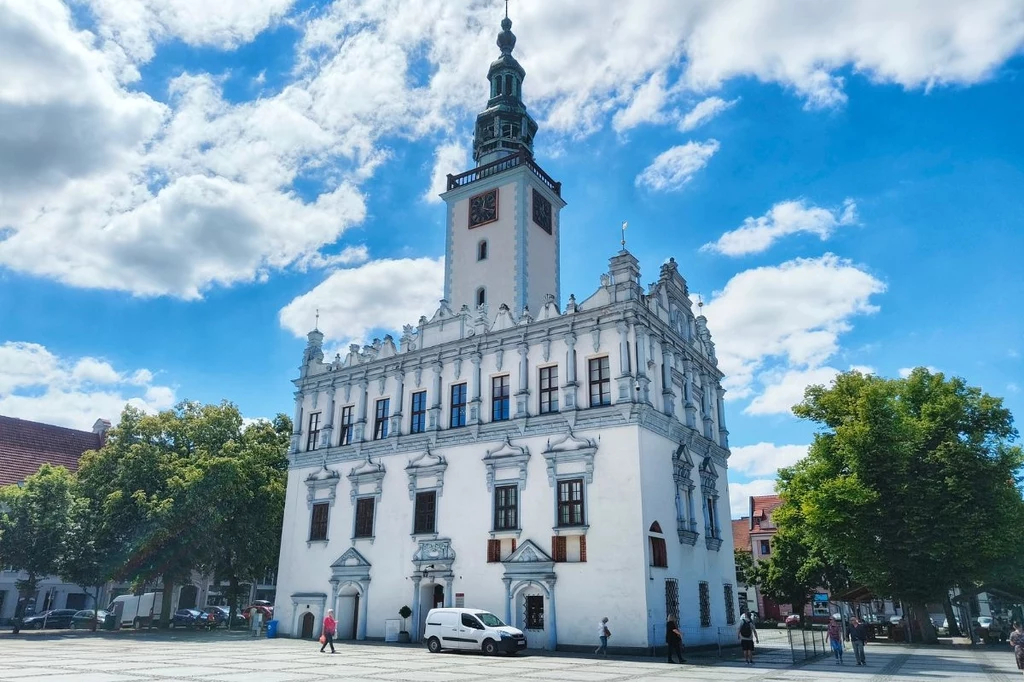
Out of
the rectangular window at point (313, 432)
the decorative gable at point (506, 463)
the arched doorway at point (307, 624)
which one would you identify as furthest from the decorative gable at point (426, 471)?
the arched doorway at point (307, 624)

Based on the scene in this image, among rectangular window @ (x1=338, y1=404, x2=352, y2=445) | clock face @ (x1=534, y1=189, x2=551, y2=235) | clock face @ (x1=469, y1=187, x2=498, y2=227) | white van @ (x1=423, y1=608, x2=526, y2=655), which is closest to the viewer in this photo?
white van @ (x1=423, y1=608, x2=526, y2=655)

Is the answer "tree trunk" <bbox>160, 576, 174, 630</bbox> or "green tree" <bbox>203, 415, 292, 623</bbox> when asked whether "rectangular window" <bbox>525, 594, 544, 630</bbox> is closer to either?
"green tree" <bbox>203, 415, 292, 623</bbox>

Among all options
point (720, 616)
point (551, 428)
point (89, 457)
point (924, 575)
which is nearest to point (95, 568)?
point (89, 457)

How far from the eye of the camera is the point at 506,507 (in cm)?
3322

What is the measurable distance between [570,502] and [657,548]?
415 cm

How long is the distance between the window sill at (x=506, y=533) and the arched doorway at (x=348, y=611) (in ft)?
30.5

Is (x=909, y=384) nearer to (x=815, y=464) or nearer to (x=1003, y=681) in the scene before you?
(x=815, y=464)

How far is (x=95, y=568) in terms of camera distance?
136 ft

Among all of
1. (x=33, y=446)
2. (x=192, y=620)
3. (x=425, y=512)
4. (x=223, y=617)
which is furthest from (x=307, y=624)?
(x=33, y=446)

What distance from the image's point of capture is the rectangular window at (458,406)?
3681cm

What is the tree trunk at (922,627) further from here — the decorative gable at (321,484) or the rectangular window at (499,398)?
the decorative gable at (321,484)

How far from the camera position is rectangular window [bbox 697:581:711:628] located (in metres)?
33.1

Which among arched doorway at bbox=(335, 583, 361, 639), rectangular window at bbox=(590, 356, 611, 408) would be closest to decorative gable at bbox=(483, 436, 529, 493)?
rectangular window at bbox=(590, 356, 611, 408)

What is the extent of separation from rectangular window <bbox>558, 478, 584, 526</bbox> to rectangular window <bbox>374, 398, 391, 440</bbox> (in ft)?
40.5
